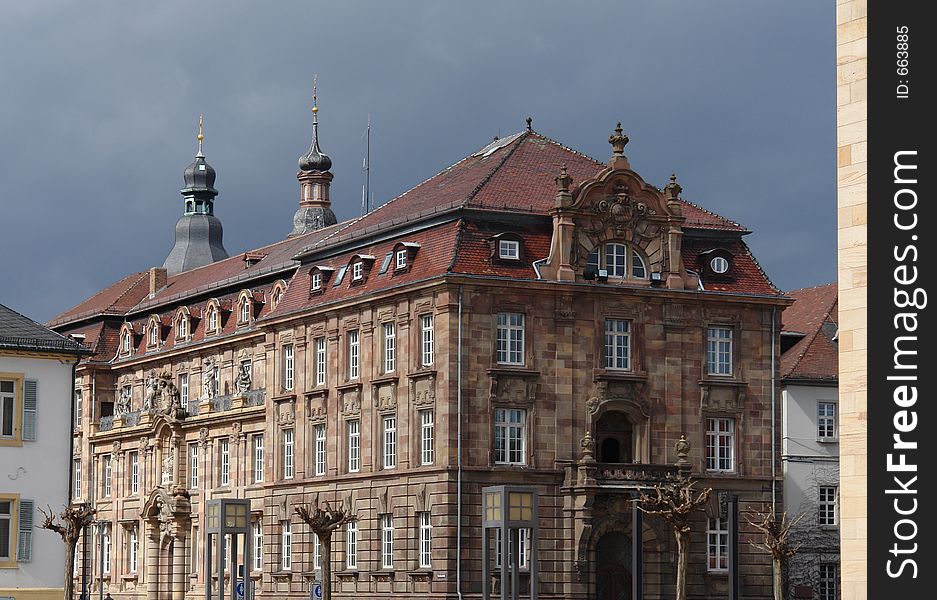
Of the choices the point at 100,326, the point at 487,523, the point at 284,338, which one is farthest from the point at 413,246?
the point at 100,326

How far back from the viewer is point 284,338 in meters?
86.9

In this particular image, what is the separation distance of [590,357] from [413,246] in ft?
25.8

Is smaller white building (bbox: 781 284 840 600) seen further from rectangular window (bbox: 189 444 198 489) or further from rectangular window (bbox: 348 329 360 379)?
rectangular window (bbox: 189 444 198 489)

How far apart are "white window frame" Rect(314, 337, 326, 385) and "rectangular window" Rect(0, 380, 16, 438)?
24678mm

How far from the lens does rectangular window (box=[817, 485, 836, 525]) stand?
85.2 meters

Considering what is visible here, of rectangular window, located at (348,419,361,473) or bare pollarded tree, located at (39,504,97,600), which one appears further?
rectangular window, located at (348,419,361,473)

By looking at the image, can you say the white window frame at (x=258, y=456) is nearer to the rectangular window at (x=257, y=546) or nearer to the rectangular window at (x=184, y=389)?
the rectangular window at (x=257, y=546)

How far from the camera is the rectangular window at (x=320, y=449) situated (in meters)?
83.2

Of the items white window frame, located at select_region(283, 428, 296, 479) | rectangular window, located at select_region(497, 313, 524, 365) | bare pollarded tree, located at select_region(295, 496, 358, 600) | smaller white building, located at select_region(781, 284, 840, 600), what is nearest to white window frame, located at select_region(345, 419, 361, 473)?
bare pollarded tree, located at select_region(295, 496, 358, 600)

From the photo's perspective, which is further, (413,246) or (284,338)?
(284,338)
